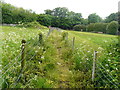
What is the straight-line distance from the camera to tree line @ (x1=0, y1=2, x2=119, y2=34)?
36566mm

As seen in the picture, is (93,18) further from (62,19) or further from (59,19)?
(59,19)

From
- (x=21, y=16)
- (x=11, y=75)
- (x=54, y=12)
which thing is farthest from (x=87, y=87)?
(x=54, y=12)

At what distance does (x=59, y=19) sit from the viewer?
61562mm

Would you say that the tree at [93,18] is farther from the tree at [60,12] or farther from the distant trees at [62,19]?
the tree at [60,12]

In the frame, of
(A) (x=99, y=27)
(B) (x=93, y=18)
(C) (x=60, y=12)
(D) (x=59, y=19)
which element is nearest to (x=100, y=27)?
(A) (x=99, y=27)

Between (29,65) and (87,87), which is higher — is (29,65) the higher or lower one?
the higher one

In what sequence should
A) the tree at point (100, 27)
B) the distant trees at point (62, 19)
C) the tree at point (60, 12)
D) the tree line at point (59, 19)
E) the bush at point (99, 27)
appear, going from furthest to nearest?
the tree at point (60, 12), the distant trees at point (62, 19), the bush at point (99, 27), the tree at point (100, 27), the tree line at point (59, 19)

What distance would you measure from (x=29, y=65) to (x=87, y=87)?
2.01 metres

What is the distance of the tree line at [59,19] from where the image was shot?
36.6 meters

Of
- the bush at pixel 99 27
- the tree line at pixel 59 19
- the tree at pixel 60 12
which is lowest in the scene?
the bush at pixel 99 27

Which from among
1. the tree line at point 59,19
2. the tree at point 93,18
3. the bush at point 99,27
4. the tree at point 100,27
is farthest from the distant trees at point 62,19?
the tree at point 100,27

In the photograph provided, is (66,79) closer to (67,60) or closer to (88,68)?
(88,68)

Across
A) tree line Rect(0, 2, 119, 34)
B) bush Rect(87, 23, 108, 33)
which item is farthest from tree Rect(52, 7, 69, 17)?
bush Rect(87, 23, 108, 33)

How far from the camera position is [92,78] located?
12.0 feet
